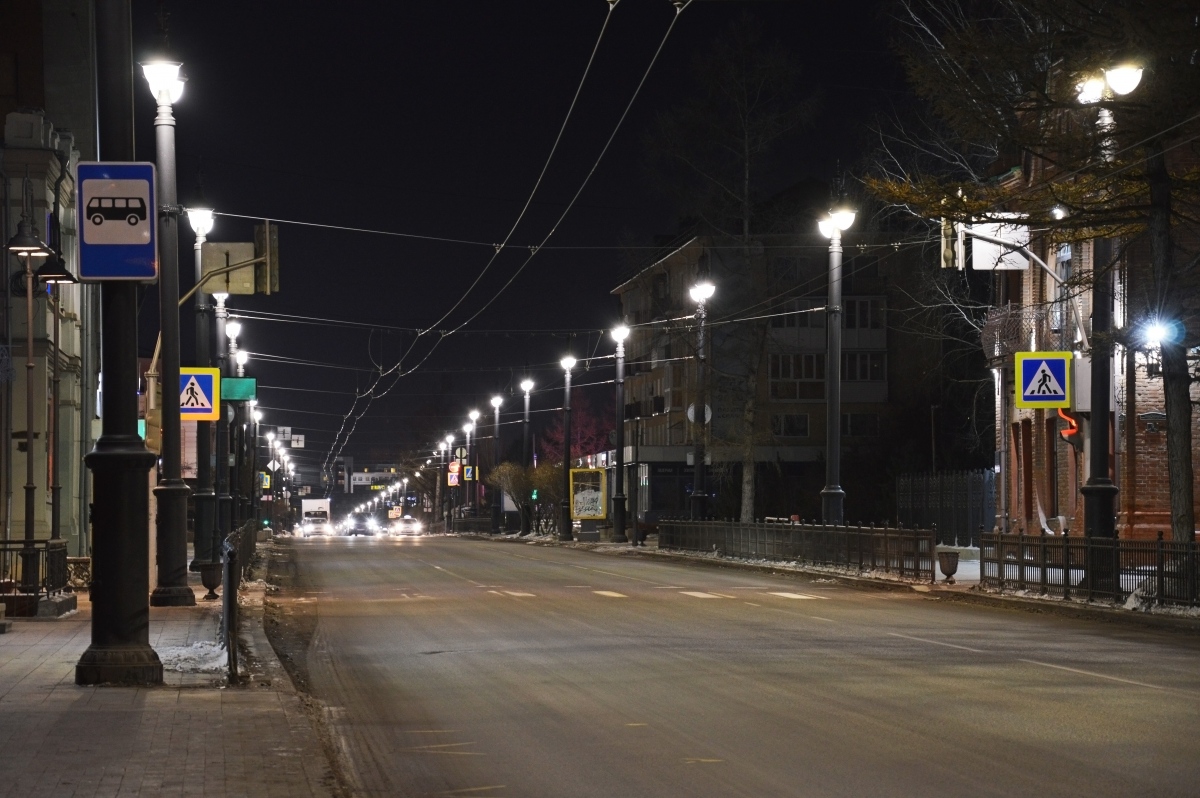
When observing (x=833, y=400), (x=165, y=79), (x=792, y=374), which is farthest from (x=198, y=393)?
(x=792, y=374)

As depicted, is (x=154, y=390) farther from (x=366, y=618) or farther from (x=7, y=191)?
(x=7, y=191)

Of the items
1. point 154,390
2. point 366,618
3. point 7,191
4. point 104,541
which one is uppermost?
point 7,191

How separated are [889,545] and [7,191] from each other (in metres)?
19.6

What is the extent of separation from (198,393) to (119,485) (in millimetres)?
13183

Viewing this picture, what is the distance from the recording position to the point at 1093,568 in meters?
24.6

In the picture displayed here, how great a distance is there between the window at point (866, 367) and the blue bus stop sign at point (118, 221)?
7786cm

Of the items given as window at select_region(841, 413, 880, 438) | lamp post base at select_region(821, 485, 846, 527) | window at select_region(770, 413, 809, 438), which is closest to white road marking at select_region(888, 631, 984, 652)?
lamp post base at select_region(821, 485, 846, 527)

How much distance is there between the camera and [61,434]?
34.3 m

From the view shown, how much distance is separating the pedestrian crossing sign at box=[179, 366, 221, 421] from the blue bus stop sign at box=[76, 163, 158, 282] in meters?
12.9

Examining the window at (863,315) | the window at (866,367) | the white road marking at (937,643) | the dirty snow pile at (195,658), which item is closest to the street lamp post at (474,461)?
the window at (866,367)

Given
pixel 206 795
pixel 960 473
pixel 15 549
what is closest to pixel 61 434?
pixel 15 549

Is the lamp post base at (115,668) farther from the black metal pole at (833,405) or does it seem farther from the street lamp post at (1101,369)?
the black metal pole at (833,405)

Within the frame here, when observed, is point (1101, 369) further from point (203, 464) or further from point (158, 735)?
point (158, 735)

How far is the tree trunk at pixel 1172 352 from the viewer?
76.9 feet
